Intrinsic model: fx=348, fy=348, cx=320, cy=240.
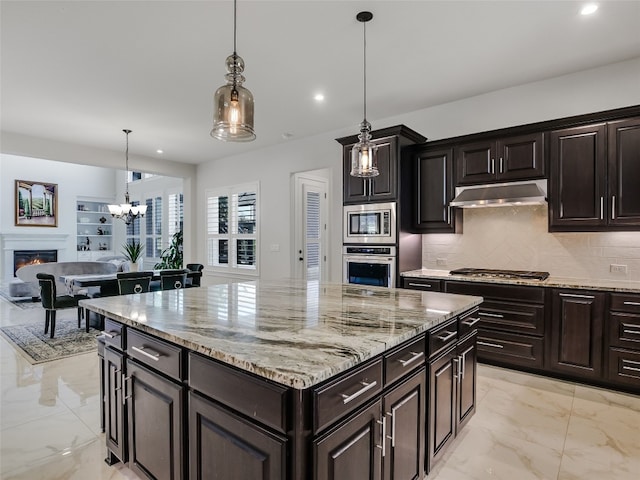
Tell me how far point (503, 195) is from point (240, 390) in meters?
3.23

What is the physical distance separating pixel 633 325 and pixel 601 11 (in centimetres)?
240

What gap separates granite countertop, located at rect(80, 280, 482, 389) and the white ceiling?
2.01m

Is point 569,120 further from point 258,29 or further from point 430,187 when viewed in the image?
point 258,29

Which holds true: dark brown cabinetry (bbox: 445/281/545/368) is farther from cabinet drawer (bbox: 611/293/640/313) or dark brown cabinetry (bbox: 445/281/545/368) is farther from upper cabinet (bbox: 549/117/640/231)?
upper cabinet (bbox: 549/117/640/231)

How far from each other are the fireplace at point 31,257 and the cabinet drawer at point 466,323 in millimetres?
10779

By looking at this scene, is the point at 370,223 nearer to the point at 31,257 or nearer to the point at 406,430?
the point at 406,430

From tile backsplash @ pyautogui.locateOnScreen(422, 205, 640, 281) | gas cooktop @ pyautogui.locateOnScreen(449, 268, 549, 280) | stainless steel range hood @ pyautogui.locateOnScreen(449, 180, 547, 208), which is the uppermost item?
stainless steel range hood @ pyautogui.locateOnScreen(449, 180, 547, 208)

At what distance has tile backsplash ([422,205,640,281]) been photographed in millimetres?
3277

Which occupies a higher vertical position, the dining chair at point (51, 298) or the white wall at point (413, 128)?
the white wall at point (413, 128)

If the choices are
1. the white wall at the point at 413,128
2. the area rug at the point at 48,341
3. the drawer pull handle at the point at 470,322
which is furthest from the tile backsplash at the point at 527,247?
the area rug at the point at 48,341

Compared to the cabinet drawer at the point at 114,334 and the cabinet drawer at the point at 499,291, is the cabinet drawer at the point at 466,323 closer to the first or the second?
the cabinet drawer at the point at 499,291

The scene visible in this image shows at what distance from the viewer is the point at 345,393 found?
1.18m

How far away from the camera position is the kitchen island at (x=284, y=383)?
1.09 meters

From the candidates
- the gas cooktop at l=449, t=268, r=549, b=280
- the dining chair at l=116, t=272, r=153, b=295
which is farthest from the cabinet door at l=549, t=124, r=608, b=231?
the dining chair at l=116, t=272, r=153, b=295
